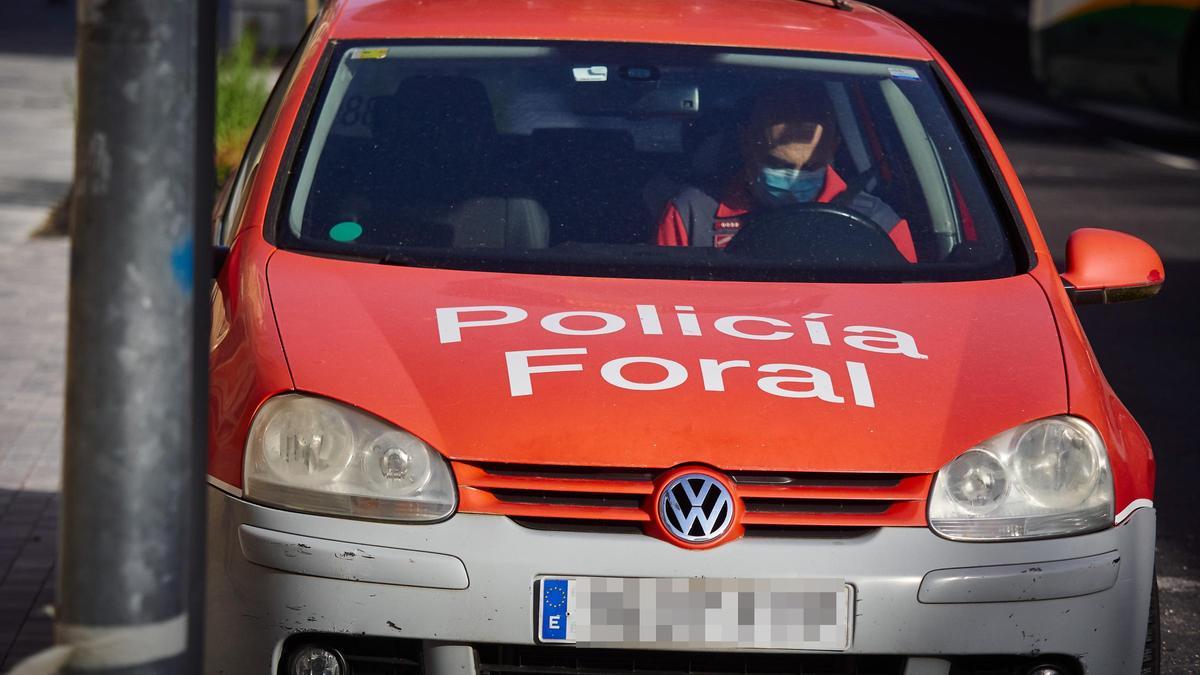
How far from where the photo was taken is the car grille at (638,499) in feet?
10.1

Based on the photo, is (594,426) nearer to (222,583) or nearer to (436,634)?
(436,634)

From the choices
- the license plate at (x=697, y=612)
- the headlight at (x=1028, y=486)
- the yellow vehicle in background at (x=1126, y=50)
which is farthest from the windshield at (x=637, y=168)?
the yellow vehicle in background at (x=1126, y=50)

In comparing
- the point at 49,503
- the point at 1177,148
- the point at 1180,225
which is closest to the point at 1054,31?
the point at 1177,148

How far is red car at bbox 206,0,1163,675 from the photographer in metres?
3.04

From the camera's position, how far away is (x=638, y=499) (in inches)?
122

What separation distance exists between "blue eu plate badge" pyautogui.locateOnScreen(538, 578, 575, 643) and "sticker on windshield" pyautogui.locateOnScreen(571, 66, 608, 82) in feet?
5.27

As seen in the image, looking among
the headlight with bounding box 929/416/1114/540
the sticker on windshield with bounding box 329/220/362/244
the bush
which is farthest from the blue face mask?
the bush

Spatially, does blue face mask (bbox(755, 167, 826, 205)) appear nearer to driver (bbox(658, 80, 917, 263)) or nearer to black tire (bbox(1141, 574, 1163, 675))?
driver (bbox(658, 80, 917, 263))

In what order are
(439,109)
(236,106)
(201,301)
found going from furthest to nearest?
(236,106) < (439,109) < (201,301)

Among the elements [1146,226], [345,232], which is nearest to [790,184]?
[345,232]

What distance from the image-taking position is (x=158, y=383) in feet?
7.64

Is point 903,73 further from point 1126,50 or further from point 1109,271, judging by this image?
point 1126,50

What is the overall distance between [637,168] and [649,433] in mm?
1138

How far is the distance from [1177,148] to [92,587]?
14585 mm
